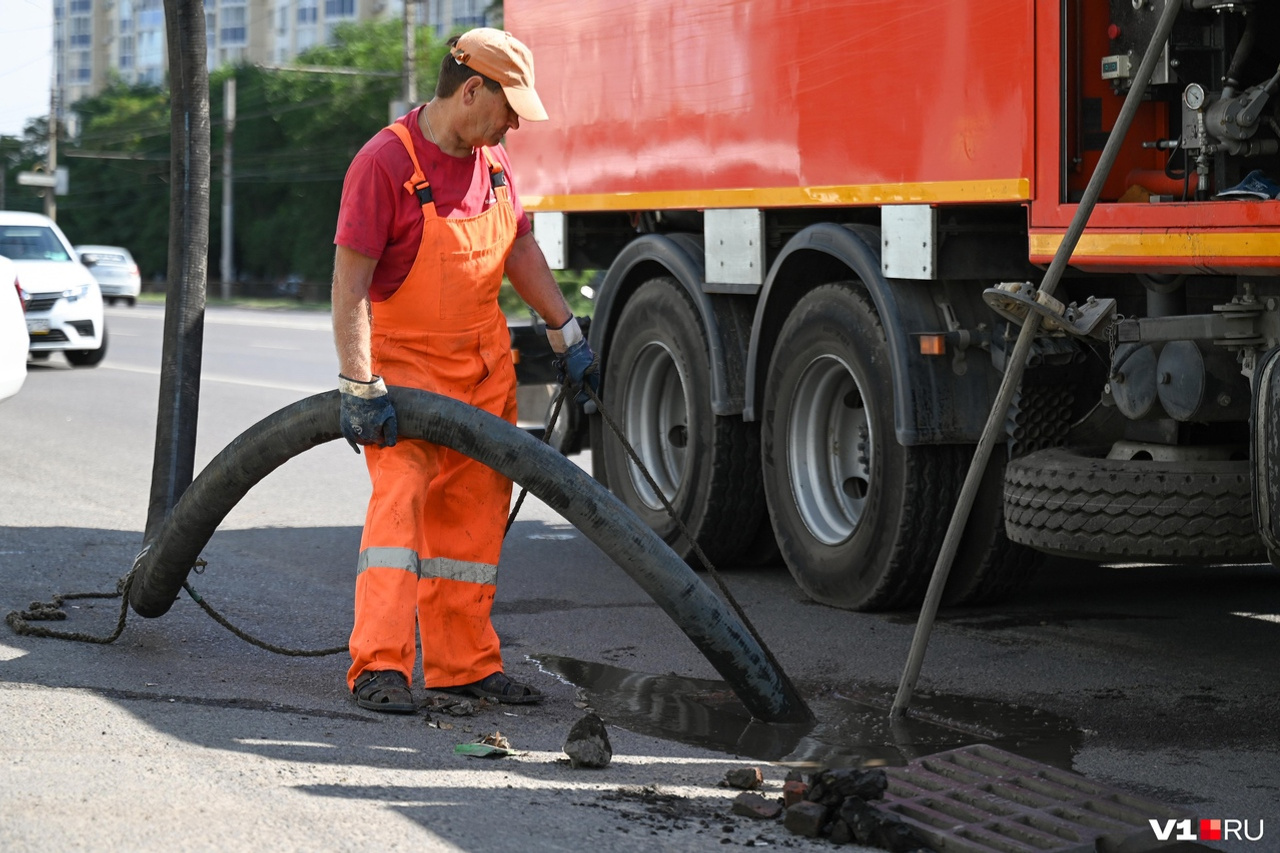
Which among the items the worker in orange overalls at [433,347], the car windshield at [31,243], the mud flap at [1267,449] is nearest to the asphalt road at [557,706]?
the worker in orange overalls at [433,347]

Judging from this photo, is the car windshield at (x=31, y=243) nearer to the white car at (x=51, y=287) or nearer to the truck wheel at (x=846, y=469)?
the white car at (x=51, y=287)

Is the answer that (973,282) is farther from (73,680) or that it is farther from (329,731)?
(73,680)

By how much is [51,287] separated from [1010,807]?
16.0 m

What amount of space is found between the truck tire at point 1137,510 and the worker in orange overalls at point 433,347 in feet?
5.45

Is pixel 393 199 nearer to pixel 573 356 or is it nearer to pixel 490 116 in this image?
pixel 490 116

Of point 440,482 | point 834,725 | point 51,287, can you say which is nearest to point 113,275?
point 51,287

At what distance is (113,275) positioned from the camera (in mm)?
41750

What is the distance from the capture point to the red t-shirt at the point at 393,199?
5250 mm

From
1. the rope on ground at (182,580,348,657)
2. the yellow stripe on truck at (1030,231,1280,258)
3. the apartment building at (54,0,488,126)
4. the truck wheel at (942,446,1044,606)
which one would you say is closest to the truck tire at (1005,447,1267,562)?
the yellow stripe on truck at (1030,231,1280,258)

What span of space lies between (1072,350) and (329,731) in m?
2.78

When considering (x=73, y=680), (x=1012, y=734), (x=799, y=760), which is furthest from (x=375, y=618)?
(x=1012, y=734)

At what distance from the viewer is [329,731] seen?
4969 mm

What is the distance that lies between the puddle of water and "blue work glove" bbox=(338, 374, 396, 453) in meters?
1.07

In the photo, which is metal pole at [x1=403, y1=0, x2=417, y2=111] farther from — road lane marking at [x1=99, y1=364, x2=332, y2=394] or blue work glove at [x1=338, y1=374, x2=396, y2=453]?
blue work glove at [x1=338, y1=374, x2=396, y2=453]
